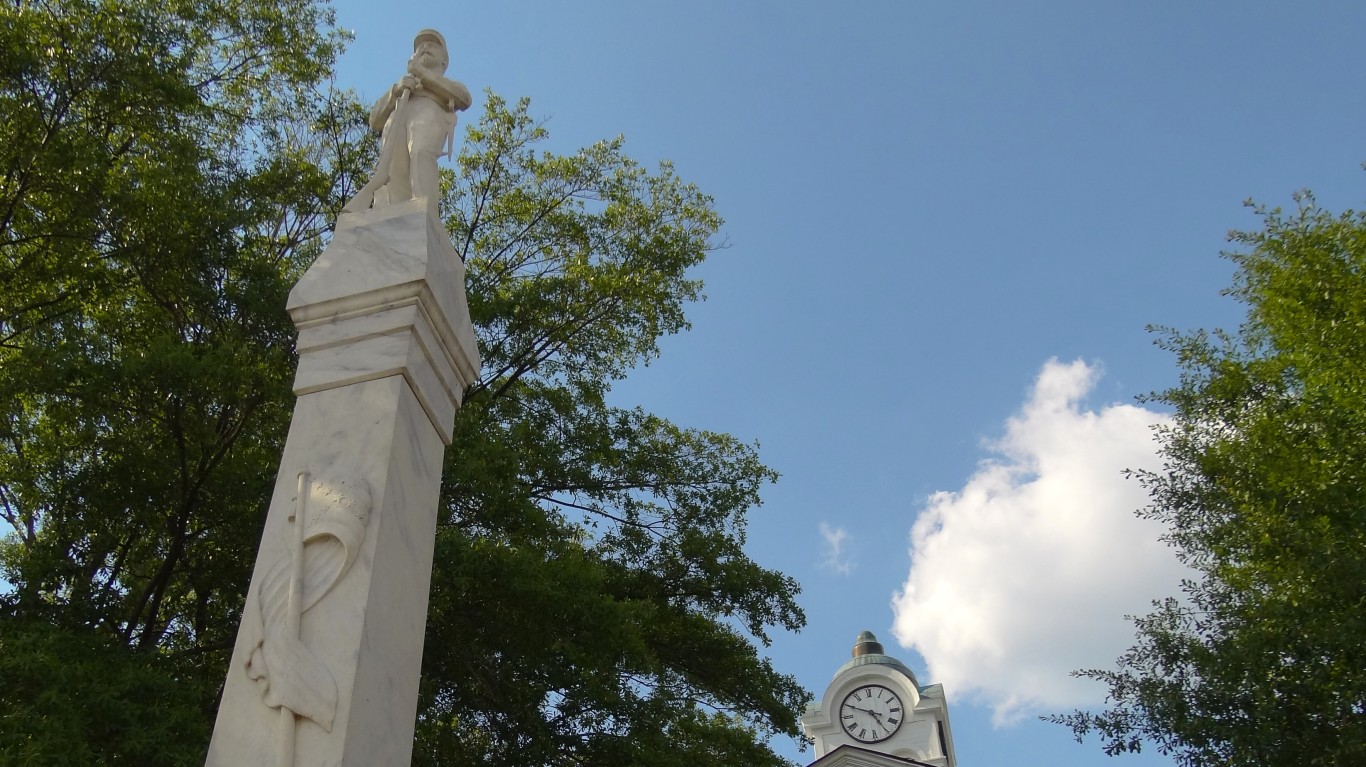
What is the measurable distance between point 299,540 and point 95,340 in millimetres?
7733

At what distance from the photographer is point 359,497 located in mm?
4059

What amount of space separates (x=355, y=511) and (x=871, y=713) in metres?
31.2

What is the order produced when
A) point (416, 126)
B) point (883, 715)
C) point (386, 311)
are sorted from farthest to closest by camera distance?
point (883, 715)
point (416, 126)
point (386, 311)

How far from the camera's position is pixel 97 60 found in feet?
36.1

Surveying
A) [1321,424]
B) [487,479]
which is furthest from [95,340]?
[1321,424]

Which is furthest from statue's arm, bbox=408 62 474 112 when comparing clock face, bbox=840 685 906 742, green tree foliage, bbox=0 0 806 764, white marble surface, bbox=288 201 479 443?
clock face, bbox=840 685 906 742

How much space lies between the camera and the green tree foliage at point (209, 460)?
9.71 meters

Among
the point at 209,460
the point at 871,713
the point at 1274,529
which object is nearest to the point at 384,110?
the point at 209,460

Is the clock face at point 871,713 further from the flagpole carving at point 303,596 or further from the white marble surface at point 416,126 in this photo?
the flagpole carving at point 303,596

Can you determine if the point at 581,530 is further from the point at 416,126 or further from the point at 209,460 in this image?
the point at 416,126

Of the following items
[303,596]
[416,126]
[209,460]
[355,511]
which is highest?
[209,460]

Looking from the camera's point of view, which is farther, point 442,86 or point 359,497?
point 442,86

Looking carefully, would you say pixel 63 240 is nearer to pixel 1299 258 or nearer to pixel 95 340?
pixel 95 340

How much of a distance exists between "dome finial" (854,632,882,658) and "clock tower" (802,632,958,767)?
175cm
